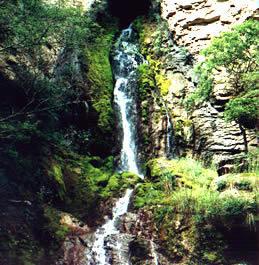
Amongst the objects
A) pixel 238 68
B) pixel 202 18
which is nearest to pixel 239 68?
pixel 238 68

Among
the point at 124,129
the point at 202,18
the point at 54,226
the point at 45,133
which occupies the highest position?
the point at 202,18

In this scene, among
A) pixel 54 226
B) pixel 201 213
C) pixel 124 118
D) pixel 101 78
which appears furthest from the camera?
pixel 101 78

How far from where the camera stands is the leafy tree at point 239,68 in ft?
37.3

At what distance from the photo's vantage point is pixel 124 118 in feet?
48.3

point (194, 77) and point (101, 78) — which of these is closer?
point (194, 77)

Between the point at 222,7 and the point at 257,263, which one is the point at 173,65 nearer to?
the point at 222,7

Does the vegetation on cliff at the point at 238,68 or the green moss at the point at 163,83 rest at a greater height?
the green moss at the point at 163,83

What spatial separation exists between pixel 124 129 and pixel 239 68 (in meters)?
4.76

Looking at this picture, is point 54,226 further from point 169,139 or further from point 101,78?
point 101,78

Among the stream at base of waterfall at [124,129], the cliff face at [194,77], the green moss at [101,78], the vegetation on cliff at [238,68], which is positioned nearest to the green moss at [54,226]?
the stream at base of waterfall at [124,129]

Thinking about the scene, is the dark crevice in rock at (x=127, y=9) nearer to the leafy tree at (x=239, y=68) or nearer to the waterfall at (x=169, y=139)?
the waterfall at (x=169, y=139)

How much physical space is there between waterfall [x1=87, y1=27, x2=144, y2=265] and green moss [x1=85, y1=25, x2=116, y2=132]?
1.56 ft

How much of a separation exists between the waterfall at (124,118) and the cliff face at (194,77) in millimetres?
864

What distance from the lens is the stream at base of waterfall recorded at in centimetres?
882
